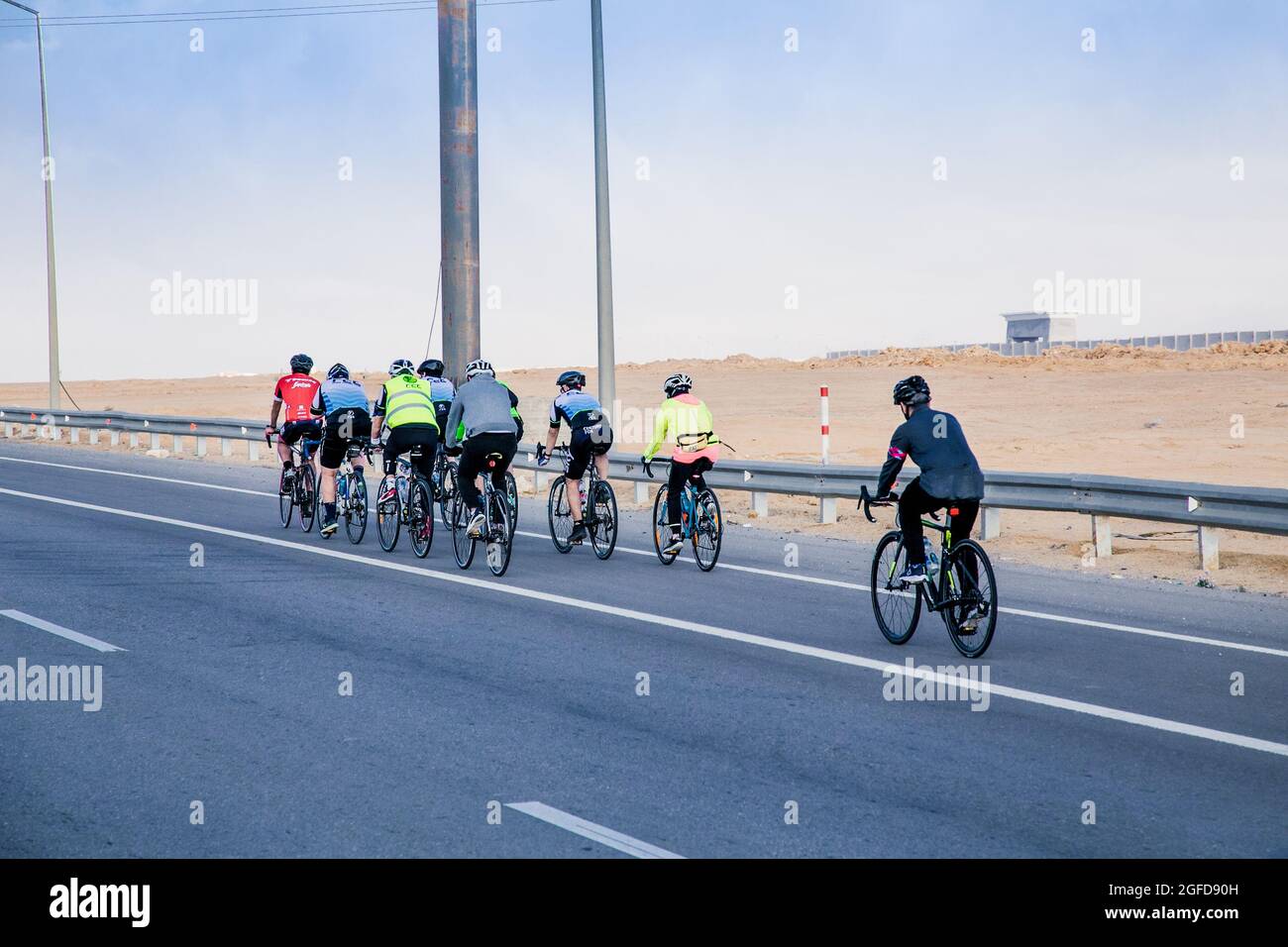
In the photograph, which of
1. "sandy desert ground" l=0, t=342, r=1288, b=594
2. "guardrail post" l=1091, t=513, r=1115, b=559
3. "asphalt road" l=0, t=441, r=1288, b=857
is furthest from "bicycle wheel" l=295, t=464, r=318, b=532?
"guardrail post" l=1091, t=513, r=1115, b=559

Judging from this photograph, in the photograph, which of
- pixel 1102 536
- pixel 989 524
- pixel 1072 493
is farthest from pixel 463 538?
pixel 1102 536

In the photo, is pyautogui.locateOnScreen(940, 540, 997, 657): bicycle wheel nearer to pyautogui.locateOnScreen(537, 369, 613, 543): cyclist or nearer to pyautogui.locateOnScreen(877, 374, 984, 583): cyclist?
pyautogui.locateOnScreen(877, 374, 984, 583): cyclist

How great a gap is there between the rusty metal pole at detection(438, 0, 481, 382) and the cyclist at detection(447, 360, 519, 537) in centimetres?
778

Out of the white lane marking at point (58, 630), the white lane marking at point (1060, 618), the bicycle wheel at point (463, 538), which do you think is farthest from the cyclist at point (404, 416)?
the white lane marking at point (58, 630)

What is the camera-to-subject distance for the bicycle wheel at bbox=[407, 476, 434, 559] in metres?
15.5

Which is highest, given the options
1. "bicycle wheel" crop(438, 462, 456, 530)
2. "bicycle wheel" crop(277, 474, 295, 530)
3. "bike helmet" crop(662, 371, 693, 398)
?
"bike helmet" crop(662, 371, 693, 398)

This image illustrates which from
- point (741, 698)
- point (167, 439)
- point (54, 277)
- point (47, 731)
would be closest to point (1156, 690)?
point (741, 698)

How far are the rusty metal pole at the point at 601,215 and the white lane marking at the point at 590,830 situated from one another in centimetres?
1519

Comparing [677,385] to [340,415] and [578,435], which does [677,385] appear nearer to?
[578,435]

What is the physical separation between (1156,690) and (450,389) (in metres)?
10.6

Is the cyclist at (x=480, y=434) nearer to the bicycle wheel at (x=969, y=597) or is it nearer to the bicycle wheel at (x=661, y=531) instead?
the bicycle wheel at (x=661, y=531)

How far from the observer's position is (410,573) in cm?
1423

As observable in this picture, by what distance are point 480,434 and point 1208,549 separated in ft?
24.2

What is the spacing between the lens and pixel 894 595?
10.6 metres
